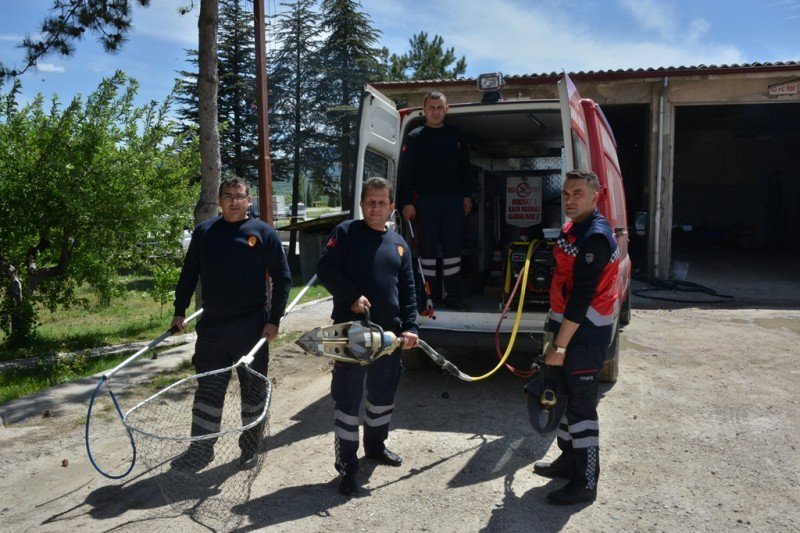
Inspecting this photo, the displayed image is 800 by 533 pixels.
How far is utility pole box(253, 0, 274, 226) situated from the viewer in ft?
24.8

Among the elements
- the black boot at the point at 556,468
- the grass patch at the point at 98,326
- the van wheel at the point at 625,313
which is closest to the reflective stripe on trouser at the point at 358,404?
the black boot at the point at 556,468

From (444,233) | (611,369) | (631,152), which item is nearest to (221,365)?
(444,233)

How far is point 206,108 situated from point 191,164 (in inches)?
63.7

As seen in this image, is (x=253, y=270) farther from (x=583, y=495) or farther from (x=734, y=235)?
(x=734, y=235)

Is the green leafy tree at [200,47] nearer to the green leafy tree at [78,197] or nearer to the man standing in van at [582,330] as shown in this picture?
the green leafy tree at [78,197]

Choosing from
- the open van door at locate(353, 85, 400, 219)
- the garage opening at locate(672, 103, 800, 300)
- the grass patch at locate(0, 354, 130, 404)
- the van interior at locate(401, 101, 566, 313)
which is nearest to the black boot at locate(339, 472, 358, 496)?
the open van door at locate(353, 85, 400, 219)

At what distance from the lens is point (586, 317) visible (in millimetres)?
3729

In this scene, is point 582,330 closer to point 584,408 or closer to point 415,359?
point 584,408

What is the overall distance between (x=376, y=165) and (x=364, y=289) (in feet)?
6.82

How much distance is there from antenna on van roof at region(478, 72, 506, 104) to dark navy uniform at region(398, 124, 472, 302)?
53 cm

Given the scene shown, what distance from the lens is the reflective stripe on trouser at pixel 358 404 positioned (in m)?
3.94

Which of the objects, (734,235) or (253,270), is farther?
(734,235)

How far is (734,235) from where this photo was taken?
2083 cm

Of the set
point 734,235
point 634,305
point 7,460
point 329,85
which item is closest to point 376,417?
point 7,460
